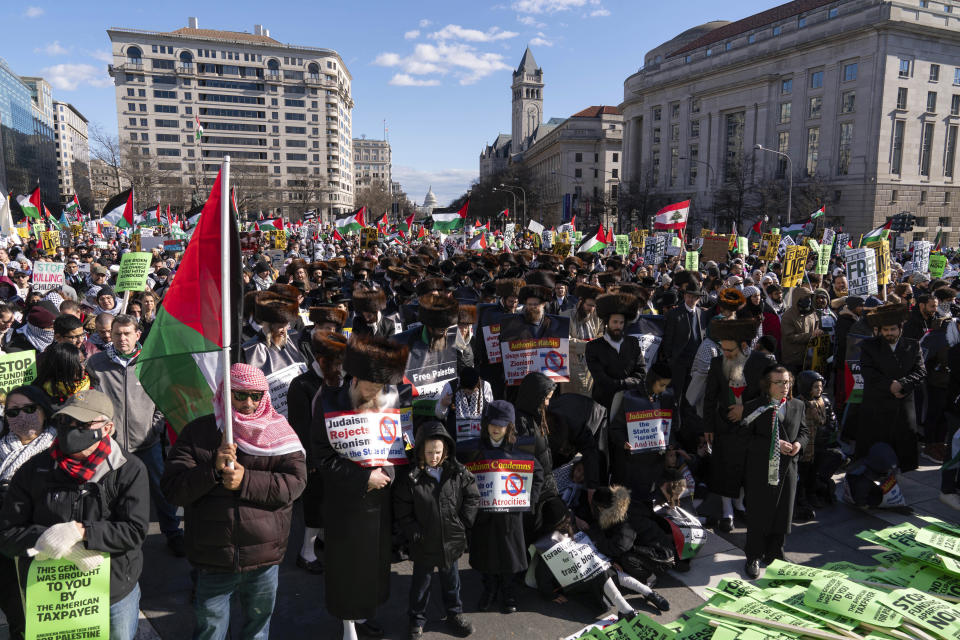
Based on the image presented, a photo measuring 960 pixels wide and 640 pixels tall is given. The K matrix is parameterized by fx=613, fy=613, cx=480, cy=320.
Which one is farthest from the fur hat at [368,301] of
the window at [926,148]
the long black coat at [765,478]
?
the window at [926,148]

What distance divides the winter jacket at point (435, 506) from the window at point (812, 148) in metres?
64.0

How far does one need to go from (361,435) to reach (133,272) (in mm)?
5713

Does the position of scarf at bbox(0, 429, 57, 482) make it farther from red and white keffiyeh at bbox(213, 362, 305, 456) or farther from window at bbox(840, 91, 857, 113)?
window at bbox(840, 91, 857, 113)

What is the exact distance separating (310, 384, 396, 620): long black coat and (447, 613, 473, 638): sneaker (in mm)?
587

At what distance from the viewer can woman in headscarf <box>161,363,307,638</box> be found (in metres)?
3.15

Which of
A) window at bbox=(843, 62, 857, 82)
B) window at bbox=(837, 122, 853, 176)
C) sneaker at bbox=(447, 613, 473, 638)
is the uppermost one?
window at bbox=(843, 62, 857, 82)

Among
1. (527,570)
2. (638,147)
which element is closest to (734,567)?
(527,570)

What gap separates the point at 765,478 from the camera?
4.92m

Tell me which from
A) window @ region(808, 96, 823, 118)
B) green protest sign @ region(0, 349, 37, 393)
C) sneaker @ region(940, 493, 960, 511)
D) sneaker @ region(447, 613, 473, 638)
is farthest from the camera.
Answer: window @ region(808, 96, 823, 118)

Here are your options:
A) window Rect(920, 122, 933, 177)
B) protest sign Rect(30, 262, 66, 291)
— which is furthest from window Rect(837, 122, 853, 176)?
protest sign Rect(30, 262, 66, 291)

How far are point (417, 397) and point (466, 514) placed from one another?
1.46 m

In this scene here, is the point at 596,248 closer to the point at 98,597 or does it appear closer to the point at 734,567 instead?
the point at 734,567

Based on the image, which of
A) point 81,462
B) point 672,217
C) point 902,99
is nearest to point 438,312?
point 81,462

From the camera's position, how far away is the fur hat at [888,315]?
20.2 feet
